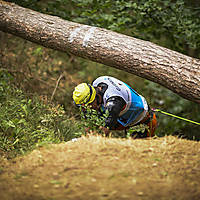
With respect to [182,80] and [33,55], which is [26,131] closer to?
[182,80]

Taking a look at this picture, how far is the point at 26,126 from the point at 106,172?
76.2 inches

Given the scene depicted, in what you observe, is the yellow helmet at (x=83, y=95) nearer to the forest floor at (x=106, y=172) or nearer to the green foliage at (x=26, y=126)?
the green foliage at (x=26, y=126)

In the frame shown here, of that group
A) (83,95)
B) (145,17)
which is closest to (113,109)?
(83,95)

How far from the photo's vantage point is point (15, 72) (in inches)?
219

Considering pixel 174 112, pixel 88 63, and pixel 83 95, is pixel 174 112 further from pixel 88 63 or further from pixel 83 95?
pixel 83 95

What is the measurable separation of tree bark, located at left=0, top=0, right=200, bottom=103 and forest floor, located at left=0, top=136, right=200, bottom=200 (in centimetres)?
101

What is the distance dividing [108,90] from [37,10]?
251 cm

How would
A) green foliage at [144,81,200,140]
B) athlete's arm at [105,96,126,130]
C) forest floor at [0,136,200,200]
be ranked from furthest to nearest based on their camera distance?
green foliage at [144,81,200,140], athlete's arm at [105,96,126,130], forest floor at [0,136,200,200]

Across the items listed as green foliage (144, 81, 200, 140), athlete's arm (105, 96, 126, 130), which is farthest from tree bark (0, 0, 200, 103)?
green foliage (144, 81, 200, 140)

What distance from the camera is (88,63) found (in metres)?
6.97

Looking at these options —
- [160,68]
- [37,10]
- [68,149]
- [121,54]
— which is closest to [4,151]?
[68,149]

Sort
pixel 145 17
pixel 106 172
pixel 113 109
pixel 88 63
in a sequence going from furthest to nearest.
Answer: pixel 88 63
pixel 145 17
pixel 113 109
pixel 106 172

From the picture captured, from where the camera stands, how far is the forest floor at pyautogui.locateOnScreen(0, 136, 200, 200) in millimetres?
1973

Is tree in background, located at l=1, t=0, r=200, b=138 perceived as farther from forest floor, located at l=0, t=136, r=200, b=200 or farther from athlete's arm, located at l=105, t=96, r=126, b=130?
forest floor, located at l=0, t=136, r=200, b=200
